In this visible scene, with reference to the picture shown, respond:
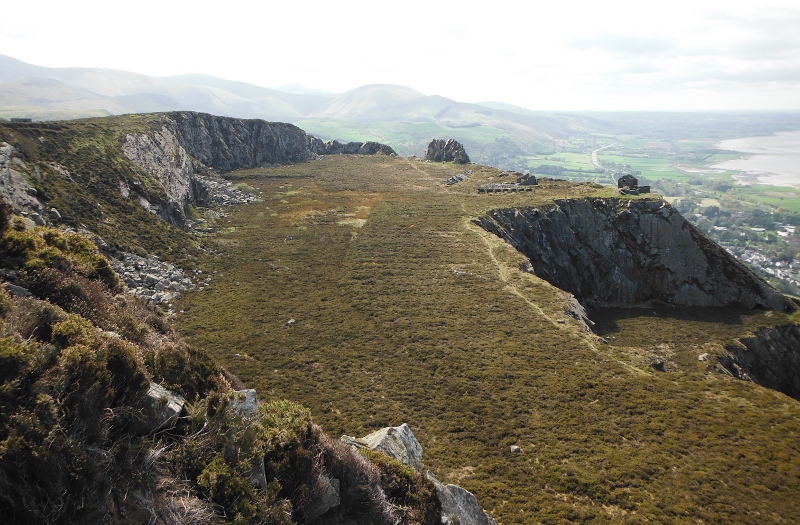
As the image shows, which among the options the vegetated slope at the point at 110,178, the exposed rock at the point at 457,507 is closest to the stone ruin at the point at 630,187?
the exposed rock at the point at 457,507

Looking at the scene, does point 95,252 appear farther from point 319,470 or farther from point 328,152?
point 328,152

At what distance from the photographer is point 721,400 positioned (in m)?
28.0

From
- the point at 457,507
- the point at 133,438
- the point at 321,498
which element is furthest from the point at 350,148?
the point at 133,438

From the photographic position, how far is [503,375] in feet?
97.4

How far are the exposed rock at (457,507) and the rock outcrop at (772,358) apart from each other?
44497 mm

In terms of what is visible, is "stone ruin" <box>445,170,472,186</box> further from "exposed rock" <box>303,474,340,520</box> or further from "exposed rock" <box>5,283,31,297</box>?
"exposed rock" <box>303,474,340,520</box>

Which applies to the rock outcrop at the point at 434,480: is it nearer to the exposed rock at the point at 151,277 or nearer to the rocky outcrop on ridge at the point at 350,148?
the exposed rock at the point at 151,277

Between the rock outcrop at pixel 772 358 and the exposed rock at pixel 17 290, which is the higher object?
the exposed rock at pixel 17 290

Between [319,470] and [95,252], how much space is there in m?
15.1

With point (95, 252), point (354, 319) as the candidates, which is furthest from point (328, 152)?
point (95, 252)

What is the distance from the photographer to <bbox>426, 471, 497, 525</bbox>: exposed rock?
1294 cm

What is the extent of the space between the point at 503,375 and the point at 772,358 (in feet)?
150

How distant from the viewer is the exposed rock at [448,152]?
15315 centimetres

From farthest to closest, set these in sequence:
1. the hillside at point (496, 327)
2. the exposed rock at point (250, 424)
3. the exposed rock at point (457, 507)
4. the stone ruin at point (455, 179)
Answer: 1. the stone ruin at point (455, 179)
2. the hillside at point (496, 327)
3. the exposed rock at point (457, 507)
4. the exposed rock at point (250, 424)
